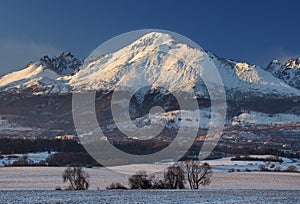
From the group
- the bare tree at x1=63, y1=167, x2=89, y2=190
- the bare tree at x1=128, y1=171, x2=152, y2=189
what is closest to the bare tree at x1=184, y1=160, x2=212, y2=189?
the bare tree at x1=128, y1=171, x2=152, y2=189

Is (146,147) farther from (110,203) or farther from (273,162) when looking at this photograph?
(110,203)

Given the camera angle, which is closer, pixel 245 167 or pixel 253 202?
pixel 253 202

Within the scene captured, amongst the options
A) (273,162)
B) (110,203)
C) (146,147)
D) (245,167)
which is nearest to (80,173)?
(110,203)

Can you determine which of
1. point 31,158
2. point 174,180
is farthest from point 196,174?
point 31,158

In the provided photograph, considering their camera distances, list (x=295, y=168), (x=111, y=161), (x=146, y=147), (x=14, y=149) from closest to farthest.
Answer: (x=295, y=168)
(x=111, y=161)
(x=14, y=149)
(x=146, y=147)

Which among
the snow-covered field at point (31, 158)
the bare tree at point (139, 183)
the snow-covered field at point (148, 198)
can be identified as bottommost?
the snow-covered field at point (148, 198)

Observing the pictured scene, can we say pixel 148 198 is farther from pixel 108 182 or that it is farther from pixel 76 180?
pixel 108 182

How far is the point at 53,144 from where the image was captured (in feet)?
593

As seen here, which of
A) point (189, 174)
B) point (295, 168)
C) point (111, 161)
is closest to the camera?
point (189, 174)

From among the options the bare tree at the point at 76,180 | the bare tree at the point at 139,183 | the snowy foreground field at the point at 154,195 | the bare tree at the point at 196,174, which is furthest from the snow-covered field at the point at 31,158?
the bare tree at the point at 139,183

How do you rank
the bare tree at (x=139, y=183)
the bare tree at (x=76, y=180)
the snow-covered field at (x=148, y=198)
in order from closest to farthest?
the snow-covered field at (x=148, y=198)
the bare tree at (x=139, y=183)
the bare tree at (x=76, y=180)

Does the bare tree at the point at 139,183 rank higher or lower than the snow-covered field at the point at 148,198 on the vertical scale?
higher

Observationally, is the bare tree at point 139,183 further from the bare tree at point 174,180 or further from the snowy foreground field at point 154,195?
the snowy foreground field at point 154,195

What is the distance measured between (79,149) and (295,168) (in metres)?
78.3
